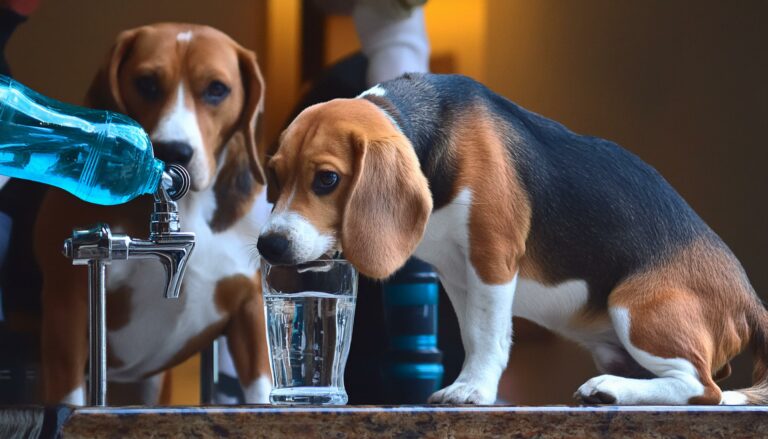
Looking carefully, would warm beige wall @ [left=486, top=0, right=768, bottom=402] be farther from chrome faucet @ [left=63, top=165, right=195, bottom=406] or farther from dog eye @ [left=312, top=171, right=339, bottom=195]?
chrome faucet @ [left=63, top=165, right=195, bottom=406]

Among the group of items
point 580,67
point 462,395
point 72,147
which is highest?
point 580,67

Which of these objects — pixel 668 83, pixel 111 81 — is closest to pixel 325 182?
pixel 111 81

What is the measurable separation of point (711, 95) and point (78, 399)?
766mm

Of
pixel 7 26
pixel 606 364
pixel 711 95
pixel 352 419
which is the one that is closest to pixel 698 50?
pixel 711 95

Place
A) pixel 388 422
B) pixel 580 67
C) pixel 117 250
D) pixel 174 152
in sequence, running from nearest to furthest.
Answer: pixel 388 422 < pixel 117 250 < pixel 174 152 < pixel 580 67

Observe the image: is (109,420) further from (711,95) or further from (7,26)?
(711,95)

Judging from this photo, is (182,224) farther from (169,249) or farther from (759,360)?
(759,360)

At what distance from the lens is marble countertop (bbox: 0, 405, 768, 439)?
0.76 metres

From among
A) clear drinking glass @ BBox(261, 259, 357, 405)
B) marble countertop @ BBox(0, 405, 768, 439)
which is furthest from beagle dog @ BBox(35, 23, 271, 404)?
marble countertop @ BBox(0, 405, 768, 439)

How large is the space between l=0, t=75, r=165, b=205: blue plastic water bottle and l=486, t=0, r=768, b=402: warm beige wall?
1.39ft

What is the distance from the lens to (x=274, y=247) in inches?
35.8

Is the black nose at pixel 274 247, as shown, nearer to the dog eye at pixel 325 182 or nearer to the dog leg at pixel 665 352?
the dog eye at pixel 325 182

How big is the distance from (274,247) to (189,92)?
223 millimetres

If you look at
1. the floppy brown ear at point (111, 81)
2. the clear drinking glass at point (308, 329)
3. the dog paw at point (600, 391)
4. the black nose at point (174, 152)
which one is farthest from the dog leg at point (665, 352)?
the floppy brown ear at point (111, 81)
